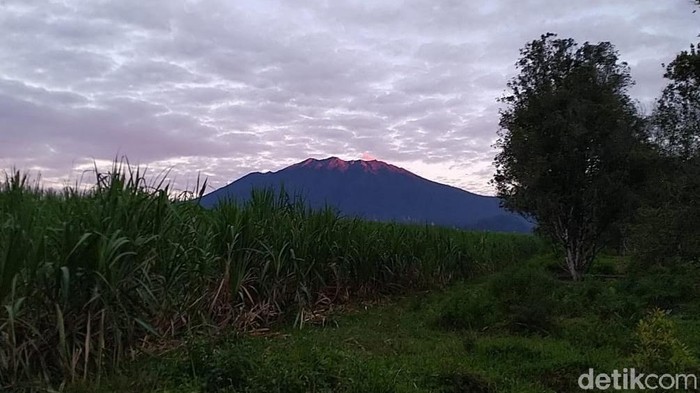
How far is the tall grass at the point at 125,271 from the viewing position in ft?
12.2

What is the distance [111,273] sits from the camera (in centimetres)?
395

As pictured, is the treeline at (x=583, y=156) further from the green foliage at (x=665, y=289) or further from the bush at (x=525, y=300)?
the bush at (x=525, y=300)

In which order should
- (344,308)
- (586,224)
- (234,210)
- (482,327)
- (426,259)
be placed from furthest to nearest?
(586,224)
(426,259)
(344,308)
(482,327)
(234,210)

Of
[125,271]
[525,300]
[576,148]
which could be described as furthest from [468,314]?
[576,148]

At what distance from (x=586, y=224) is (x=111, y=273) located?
1216 cm

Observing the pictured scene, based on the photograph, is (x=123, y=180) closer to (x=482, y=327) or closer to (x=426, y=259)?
(x=482, y=327)

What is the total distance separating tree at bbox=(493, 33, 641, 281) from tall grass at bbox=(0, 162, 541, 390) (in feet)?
23.8

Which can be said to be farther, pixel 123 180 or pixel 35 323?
pixel 123 180

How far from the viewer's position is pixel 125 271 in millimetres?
4211

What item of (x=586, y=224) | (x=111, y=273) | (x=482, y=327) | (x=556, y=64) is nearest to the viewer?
(x=111, y=273)

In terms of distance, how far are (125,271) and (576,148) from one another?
36.4 ft

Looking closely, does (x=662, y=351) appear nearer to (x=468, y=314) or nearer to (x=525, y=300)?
(x=525, y=300)

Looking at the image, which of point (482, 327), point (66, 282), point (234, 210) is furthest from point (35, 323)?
point (482, 327)

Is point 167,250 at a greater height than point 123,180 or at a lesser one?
lesser
